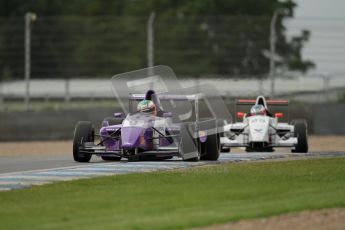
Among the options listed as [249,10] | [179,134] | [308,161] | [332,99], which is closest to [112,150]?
[179,134]

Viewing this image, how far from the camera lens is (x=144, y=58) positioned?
35.8 metres

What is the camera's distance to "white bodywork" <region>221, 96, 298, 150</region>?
2234 centimetres

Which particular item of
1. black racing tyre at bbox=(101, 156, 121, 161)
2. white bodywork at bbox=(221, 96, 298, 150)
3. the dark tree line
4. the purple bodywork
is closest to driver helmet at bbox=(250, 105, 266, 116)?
white bodywork at bbox=(221, 96, 298, 150)

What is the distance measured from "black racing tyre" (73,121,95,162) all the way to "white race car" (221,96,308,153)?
4.48m

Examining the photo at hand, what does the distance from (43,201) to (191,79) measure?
2176 centimetres

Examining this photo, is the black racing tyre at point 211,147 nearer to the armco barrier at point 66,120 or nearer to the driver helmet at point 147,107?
the driver helmet at point 147,107

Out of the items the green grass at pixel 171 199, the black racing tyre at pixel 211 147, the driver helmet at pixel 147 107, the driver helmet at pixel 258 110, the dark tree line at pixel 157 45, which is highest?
the dark tree line at pixel 157 45

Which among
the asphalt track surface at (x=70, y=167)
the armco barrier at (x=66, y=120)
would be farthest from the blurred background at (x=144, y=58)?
the asphalt track surface at (x=70, y=167)

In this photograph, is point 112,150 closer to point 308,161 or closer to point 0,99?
point 308,161

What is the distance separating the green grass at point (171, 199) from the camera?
35.0 feet

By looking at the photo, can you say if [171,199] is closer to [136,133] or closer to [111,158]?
[136,133]

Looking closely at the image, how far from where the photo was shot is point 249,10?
143 ft

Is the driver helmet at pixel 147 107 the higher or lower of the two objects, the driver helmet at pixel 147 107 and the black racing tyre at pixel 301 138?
the higher

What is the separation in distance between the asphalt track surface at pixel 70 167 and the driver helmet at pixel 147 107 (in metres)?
0.92
